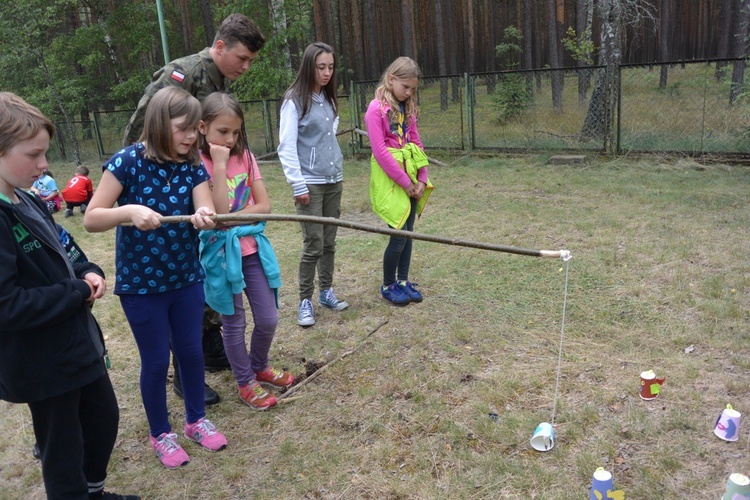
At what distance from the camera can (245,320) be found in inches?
126

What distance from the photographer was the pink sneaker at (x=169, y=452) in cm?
278

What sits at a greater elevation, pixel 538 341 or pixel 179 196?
pixel 179 196

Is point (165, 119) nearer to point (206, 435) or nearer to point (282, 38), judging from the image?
point (206, 435)

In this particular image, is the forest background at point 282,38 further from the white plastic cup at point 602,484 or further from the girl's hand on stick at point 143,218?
the girl's hand on stick at point 143,218

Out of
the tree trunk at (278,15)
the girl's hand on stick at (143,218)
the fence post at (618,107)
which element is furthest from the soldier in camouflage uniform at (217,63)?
the tree trunk at (278,15)

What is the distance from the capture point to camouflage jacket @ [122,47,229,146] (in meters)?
2.88

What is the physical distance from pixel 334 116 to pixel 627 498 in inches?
119

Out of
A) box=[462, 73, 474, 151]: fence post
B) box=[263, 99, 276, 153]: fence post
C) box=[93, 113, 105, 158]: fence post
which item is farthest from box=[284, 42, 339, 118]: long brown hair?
box=[93, 113, 105, 158]: fence post

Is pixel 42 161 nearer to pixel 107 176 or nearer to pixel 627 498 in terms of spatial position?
pixel 107 176

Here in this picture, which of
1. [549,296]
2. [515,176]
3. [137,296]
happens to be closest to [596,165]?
[515,176]

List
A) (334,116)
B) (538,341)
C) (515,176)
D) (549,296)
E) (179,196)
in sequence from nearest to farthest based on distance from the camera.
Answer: (179,196) → (538,341) → (334,116) → (549,296) → (515,176)

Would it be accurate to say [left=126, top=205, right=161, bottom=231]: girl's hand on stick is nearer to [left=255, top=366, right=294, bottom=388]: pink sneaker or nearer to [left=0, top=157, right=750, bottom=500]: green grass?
[left=0, top=157, right=750, bottom=500]: green grass

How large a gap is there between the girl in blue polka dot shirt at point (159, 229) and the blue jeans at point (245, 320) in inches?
14.4

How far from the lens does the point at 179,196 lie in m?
2.57
